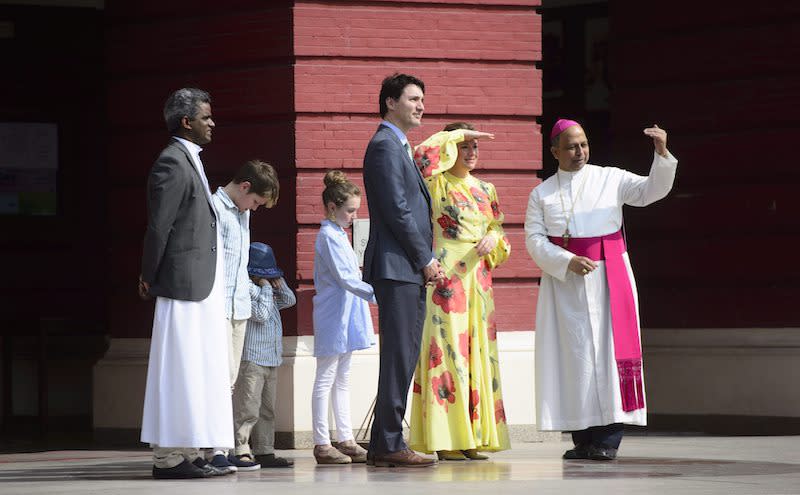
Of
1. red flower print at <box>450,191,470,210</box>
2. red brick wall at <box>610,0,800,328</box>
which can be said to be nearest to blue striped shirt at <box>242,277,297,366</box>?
red flower print at <box>450,191,470,210</box>

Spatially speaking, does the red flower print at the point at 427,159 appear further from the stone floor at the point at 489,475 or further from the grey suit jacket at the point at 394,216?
the stone floor at the point at 489,475

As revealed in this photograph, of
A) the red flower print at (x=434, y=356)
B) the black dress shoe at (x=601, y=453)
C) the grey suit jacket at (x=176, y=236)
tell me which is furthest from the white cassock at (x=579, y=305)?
the grey suit jacket at (x=176, y=236)

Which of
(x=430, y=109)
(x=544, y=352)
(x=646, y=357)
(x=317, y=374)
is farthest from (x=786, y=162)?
(x=317, y=374)

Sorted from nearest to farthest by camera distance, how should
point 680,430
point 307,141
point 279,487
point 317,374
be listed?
1. point 279,487
2. point 317,374
3. point 307,141
4. point 680,430

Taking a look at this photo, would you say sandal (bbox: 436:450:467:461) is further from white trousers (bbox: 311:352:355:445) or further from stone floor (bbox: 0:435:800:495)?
white trousers (bbox: 311:352:355:445)

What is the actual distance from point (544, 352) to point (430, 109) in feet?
7.28

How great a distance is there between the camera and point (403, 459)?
8406 millimetres

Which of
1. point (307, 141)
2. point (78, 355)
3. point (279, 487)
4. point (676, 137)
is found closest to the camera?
point (279, 487)

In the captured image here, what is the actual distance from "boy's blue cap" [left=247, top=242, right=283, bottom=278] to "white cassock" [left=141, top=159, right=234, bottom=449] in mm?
1005

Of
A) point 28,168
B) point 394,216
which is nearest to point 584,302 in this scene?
point 394,216

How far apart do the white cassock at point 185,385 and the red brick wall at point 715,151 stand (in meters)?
5.68

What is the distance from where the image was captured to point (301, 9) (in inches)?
415

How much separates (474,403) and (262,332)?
1.20m

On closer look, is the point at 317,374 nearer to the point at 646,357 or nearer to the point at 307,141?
the point at 307,141
